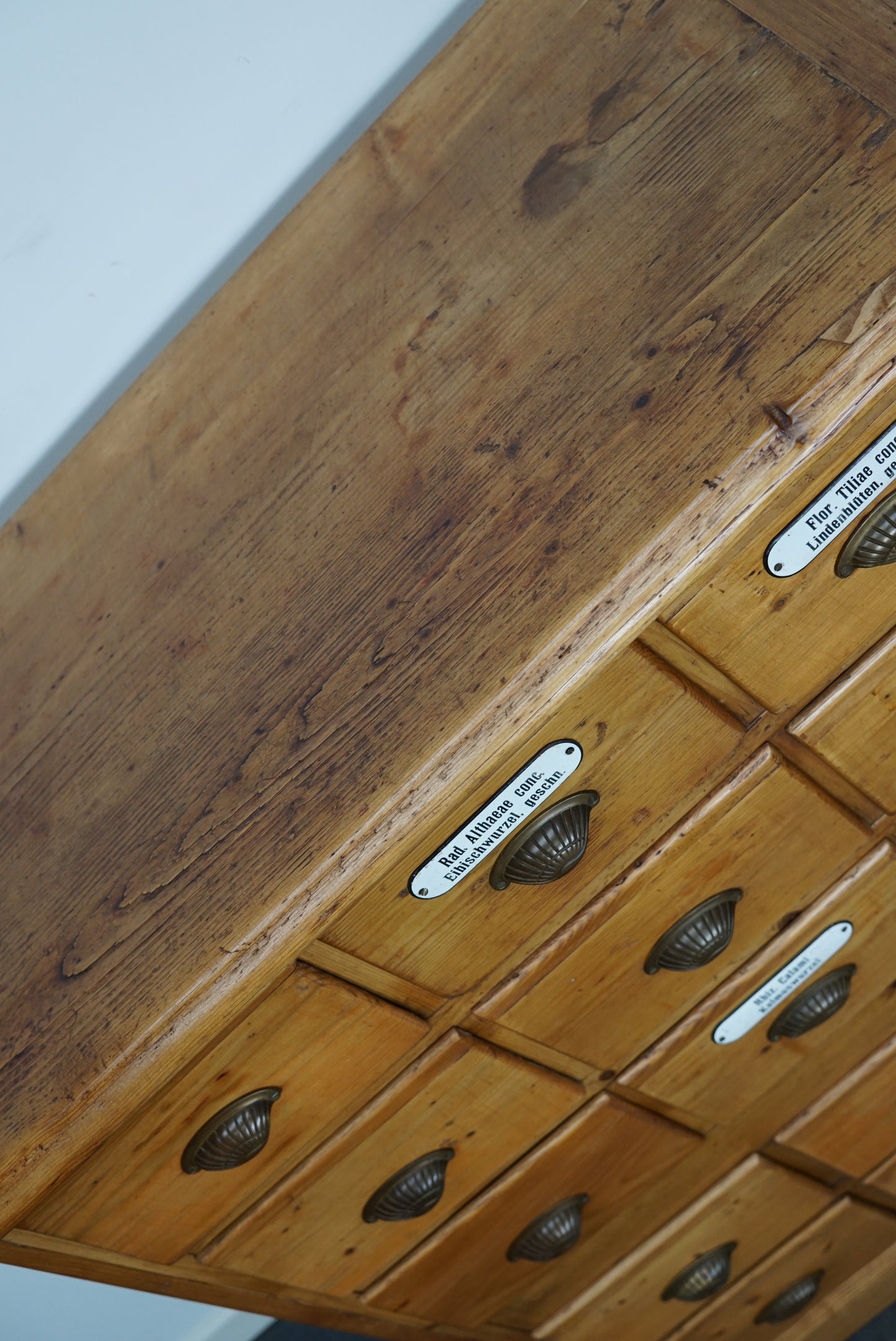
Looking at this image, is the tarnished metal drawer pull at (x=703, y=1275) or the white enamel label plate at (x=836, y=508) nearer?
the white enamel label plate at (x=836, y=508)

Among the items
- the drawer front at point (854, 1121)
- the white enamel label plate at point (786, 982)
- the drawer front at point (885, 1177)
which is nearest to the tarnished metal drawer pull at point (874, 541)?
the white enamel label plate at point (786, 982)

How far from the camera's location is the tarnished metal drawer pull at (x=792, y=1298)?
141 centimetres

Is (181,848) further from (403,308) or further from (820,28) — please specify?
(820,28)

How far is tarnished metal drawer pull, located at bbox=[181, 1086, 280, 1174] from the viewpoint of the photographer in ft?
2.58

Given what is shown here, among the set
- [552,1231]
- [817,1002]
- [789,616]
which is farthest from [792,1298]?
[789,616]

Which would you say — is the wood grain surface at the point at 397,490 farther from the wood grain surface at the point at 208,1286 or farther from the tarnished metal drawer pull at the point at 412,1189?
the tarnished metal drawer pull at the point at 412,1189

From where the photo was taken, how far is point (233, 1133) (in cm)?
79

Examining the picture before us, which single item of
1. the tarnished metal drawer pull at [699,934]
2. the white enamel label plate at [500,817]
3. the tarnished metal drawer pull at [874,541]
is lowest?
the tarnished metal drawer pull at [699,934]

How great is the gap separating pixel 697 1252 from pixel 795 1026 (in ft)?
1.34

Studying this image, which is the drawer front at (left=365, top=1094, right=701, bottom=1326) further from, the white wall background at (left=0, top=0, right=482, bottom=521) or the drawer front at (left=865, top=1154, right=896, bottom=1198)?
the white wall background at (left=0, top=0, right=482, bottom=521)

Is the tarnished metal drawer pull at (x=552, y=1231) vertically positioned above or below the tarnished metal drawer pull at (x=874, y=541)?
below

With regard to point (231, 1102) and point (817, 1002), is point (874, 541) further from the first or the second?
point (231, 1102)

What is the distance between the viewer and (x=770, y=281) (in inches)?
27.1

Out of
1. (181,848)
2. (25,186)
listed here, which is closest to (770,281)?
(181,848)
